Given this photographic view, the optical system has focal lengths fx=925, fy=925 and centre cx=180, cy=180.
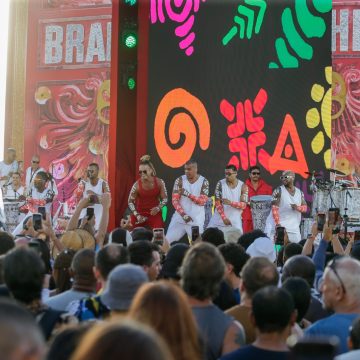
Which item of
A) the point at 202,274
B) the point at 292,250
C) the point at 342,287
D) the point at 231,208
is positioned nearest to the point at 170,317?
the point at 202,274

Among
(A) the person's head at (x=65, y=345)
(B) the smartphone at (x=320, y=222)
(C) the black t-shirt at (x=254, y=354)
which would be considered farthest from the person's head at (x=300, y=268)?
(B) the smartphone at (x=320, y=222)

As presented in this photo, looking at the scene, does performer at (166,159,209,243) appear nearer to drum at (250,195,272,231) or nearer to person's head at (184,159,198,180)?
person's head at (184,159,198,180)

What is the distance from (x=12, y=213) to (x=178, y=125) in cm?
310

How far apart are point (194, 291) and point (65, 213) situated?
1409 cm

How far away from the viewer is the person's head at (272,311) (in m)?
3.62

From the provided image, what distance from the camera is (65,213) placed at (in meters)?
17.9

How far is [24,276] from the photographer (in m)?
3.91

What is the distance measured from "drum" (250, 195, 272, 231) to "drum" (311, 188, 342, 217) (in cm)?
73

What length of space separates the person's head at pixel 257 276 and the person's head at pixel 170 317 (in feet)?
4.86

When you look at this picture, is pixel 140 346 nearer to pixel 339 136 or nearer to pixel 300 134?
pixel 300 134

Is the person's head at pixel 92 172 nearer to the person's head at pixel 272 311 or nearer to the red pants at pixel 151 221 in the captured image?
the red pants at pixel 151 221

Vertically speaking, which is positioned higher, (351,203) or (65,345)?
(351,203)

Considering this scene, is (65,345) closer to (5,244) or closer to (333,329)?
(333,329)

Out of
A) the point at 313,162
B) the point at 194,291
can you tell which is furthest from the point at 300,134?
the point at 194,291
